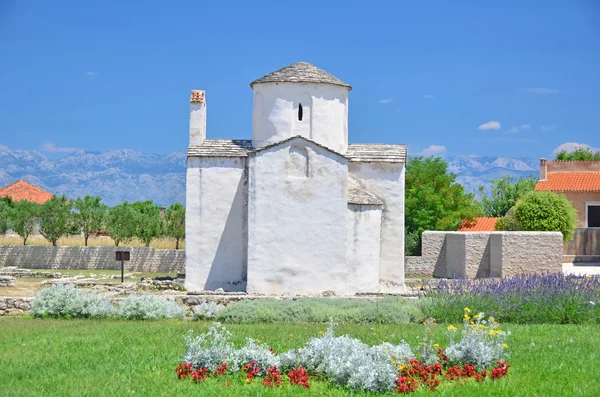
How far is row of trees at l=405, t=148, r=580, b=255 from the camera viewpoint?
36.9 metres

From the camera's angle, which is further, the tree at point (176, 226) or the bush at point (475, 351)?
the tree at point (176, 226)

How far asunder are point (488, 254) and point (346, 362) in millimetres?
20815

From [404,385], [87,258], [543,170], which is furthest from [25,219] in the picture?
[404,385]

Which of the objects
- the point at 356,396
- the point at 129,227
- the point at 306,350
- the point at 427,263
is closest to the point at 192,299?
the point at 306,350

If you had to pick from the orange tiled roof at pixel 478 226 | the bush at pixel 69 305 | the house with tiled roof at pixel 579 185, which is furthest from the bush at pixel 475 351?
the house with tiled roof at pixel 579 185

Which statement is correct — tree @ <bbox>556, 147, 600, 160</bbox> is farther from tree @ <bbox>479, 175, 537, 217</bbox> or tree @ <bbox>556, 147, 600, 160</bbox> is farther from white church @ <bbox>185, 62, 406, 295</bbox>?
white church @ <bbox>185, 62, 406, 295</bbox>

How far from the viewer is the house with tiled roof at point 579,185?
45.6 m

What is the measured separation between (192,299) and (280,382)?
339 inches

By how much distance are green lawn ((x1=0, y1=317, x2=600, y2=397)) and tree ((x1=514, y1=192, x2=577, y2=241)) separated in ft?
77.4

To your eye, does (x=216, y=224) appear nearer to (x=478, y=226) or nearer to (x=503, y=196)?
(x=478, y=226)

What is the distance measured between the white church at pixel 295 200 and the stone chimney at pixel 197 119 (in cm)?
4

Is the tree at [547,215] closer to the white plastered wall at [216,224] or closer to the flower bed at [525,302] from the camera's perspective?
the white plastered wall at [216,224]

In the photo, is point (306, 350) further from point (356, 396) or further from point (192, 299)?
A: point (192, 299)

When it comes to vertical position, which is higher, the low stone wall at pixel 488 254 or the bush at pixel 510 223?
the bush at pixel 510 223
